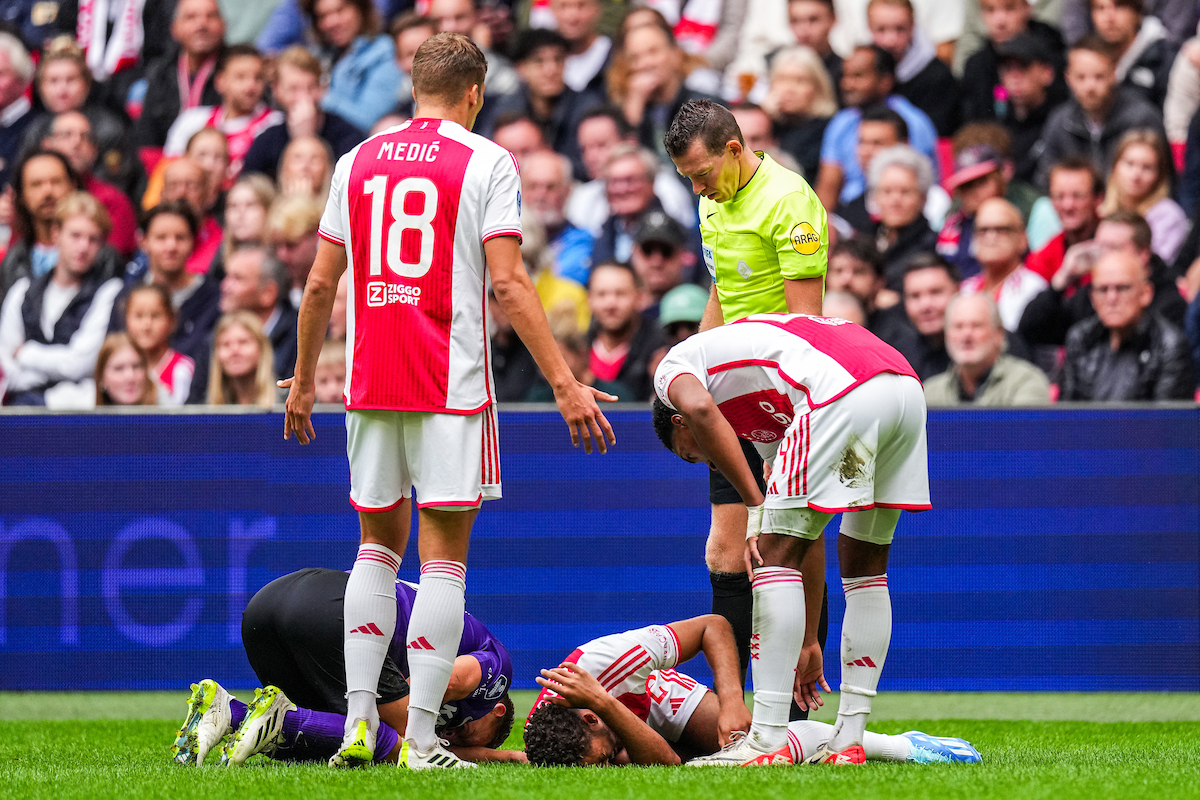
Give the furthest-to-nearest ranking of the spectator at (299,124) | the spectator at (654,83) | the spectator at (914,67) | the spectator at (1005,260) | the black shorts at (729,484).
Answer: the spectator at (299,124) < the spectator at (654,83) < the spectator at (914,67) < the spectator at (1005,260) < the black shorts at (729,484)

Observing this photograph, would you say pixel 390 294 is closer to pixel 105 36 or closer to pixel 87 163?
pixel 87 163

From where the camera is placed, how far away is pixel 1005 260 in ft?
28.4

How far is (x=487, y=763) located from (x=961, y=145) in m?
6.28

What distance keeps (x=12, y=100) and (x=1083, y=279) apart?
8.38 metres

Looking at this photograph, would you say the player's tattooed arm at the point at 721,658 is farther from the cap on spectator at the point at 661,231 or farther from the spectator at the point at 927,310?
the cap on spectator at the point at 661,231

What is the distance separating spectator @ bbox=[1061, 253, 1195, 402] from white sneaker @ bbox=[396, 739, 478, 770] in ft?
17.0

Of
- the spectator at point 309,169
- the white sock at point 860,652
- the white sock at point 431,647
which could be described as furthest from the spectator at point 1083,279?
the white sock at point 431,647

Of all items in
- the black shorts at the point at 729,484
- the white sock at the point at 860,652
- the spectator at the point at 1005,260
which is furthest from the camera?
the spectator at the point at 1005,260

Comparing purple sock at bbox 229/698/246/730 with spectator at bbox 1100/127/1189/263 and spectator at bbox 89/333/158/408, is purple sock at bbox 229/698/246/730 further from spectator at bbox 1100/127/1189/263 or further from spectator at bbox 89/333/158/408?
spectator at bbox 1100/127/1189/263

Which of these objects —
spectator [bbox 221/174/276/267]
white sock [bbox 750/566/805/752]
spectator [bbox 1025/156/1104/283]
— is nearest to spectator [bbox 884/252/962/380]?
spectator [bbox 1025/156/1104/283]

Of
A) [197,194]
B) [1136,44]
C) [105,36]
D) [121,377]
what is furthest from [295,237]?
[1136,44]

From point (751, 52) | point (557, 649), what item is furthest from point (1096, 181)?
point (557, 649)

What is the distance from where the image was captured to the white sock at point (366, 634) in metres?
4.21

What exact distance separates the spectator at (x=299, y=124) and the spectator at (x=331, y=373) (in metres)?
2.33
